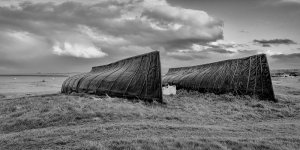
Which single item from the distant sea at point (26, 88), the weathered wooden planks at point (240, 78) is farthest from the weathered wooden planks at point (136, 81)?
the distant sea at point (26, 88)


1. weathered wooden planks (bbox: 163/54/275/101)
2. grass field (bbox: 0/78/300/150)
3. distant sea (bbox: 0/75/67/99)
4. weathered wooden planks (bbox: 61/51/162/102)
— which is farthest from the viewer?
distant sea (bbox: 0/75/67/99)

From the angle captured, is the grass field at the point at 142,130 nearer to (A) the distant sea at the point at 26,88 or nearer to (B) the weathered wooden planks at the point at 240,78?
(B) the weathered wooden planks at the point at 240,78

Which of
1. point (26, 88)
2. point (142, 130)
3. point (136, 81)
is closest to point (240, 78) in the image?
point (136, 81)

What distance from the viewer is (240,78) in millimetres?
21828

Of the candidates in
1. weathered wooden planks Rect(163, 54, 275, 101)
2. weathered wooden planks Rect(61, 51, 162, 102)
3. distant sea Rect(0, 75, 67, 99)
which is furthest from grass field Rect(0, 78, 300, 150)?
distant sea Rect(0, 75, 67, 99)

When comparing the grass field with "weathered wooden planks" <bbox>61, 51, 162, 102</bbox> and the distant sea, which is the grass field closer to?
"weathered wooden planks" <bbox>61, 51, 162, 102</bbox>

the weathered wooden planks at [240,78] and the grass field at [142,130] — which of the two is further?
the weathered wooden planks at [240,78]

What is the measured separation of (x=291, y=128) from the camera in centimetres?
1008

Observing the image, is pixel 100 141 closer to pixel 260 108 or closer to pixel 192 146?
pixel 192 146

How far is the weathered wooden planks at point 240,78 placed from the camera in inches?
785

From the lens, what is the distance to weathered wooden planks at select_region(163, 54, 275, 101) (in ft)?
65.4

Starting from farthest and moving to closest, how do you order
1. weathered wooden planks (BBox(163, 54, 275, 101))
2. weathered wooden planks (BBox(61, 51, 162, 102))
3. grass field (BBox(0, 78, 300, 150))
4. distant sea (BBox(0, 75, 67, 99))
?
1. distant sea (BBox(0, 75, 67, 99))
2. weathered wooden planks (BBox(163, 54, 275, 101))
3. weathered wooden planks (BBox(61, 51, 162, 102))
4. grass field (BBox(0, 78, 300, 150))

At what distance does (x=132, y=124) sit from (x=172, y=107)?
19.2 feet

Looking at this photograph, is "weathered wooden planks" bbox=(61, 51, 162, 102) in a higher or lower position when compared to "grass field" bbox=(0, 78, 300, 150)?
higher
